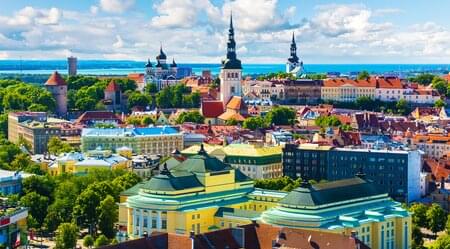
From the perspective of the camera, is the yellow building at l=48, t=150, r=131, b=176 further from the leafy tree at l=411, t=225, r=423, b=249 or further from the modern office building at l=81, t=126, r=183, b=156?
the leafy tree at l=411, t=225, r=423, b=249

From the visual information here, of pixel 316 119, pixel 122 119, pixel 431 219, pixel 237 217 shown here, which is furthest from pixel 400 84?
pixel 237 217

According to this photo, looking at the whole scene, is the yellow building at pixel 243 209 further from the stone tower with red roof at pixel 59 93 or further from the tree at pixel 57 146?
the stone tower with red roof at pixel 59 93

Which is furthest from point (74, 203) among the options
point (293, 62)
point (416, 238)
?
point (293, 62)

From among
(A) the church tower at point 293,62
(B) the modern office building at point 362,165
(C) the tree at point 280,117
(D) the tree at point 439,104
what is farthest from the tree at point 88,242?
(A) the church tower at point 293,62

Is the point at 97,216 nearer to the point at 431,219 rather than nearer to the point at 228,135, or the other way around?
the point at 431,219

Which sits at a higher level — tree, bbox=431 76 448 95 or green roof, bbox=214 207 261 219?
tree, bbox=431 76 448 95

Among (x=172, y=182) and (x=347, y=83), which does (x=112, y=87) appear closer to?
(x=347, y=83)

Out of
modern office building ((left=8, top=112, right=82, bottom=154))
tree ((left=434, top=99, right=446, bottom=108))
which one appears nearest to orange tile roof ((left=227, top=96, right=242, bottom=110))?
modern office building ((left=8, top=112, right=82, bottom=154))
